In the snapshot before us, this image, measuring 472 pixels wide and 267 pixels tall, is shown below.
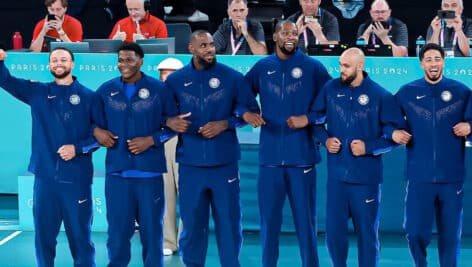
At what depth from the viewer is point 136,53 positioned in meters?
8.15

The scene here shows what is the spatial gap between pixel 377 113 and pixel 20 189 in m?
4.10

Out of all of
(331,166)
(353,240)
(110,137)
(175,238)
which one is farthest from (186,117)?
(353,240)

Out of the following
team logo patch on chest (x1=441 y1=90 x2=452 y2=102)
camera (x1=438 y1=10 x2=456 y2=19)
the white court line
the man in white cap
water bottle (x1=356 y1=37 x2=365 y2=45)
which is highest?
camera (x1=438 y1=10 x2=456 y2=19)

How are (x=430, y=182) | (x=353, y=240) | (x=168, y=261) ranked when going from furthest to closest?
(x=353, y=240), (x=168, y=261), (x=430, y=182)

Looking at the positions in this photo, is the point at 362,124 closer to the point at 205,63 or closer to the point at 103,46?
the point at 205,63

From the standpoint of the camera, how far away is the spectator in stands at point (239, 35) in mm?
11242

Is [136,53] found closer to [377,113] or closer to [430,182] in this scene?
[377,113]

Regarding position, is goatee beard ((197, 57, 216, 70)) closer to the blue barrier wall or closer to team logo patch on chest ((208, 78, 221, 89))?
team logo patch on chest ((208, 78, 221, 89))

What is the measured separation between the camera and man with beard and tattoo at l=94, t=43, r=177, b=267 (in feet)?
26.5

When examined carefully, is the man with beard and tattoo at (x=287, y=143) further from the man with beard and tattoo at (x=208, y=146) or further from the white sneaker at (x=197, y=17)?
the white sneaker at (x=197, y=17)

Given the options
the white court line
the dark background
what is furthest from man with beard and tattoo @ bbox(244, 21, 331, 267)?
the dark background

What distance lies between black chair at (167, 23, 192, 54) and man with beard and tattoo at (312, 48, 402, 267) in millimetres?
4496

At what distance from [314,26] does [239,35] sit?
2.70 feet

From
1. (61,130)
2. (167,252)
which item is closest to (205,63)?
(61,130)
